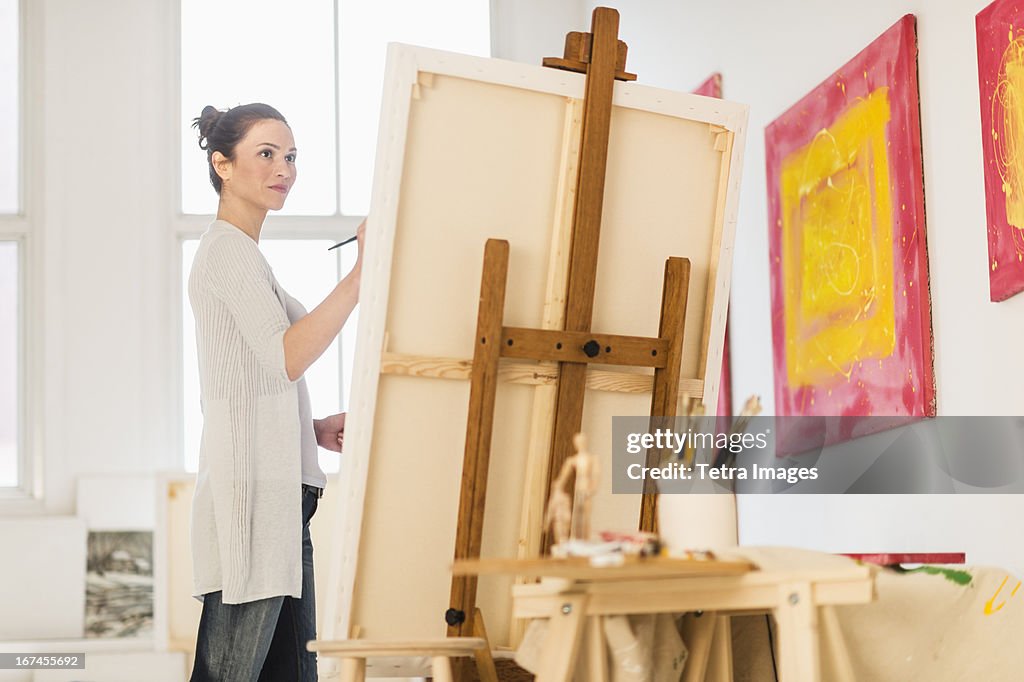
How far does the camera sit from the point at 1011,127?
6.73 feet

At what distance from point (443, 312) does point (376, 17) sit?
272 centimetres

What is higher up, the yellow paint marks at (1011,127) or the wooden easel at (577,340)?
the yellow paint marks at (1011,127)

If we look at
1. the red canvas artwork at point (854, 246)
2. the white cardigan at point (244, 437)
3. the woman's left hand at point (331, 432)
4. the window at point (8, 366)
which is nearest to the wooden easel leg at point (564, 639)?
the white cardigan at point (244, 437)

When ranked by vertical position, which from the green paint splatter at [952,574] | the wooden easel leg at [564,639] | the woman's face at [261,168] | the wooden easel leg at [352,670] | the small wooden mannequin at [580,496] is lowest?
the wooden easel leg at [352,670]

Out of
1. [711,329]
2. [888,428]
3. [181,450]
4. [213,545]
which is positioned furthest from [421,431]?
[181,450]

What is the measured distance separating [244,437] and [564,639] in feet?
2.65

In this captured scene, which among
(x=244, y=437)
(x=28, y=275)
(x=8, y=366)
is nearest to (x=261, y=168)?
(x=244, y=437)

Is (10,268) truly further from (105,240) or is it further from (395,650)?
(395,650)

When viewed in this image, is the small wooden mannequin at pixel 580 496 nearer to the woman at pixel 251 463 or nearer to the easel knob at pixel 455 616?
the easel knob at pixel 455 616

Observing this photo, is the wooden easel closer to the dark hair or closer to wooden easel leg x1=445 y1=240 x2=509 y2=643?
wooden easel leg x1=445 y1=240 x2=509 y2=643

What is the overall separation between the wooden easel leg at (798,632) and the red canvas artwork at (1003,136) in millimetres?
910

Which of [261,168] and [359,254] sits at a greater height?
[261,168]

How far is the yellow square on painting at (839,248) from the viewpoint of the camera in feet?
8.14

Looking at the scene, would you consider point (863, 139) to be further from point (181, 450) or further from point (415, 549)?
point (181, 450)
